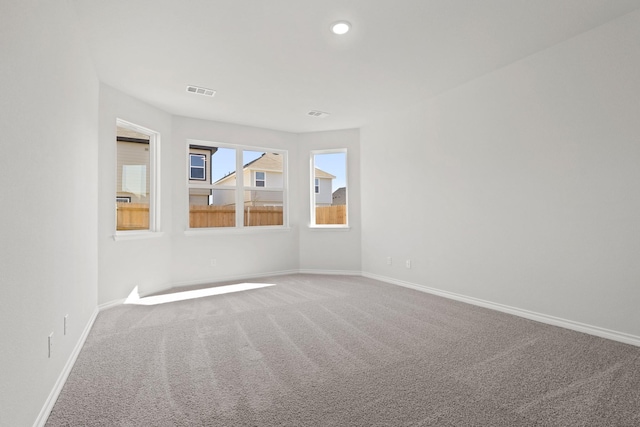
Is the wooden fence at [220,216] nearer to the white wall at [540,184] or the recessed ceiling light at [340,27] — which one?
the white wall at [540,184]

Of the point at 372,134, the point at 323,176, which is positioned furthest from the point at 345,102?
the point at 323,176

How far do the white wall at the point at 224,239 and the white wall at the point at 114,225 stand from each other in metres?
0.14

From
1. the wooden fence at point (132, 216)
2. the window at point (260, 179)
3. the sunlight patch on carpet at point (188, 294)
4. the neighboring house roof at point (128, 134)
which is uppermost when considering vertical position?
the neighboring house roof at point (128, 134)

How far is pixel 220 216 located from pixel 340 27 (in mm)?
3821

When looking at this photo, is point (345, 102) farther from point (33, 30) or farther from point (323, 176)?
point (33, 30)

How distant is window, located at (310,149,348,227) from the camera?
611 cm

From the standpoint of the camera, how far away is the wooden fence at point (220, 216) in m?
4.42

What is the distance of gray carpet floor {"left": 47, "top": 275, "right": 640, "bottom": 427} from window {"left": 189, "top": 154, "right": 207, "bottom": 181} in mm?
2460

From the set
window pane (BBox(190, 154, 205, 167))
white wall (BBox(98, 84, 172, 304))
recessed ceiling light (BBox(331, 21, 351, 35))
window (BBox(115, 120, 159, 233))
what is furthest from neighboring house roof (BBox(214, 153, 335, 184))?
recessed ceiling light (BBox(331, 21, 351, 35))

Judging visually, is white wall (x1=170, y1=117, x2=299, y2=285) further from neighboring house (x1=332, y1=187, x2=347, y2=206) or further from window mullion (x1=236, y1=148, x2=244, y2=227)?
neighboring house (x1=332, y1=187, x2=347, y2=206)

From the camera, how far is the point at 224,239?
18.0ft

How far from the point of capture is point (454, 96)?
164 inches

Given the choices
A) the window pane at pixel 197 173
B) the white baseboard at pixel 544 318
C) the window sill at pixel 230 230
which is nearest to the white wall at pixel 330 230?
the window sill at pixel 230 230

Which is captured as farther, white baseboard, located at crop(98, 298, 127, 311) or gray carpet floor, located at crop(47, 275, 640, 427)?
white baseboard, located at crop(98, 298, 127, 311)
